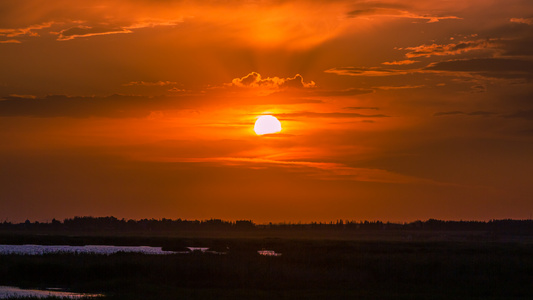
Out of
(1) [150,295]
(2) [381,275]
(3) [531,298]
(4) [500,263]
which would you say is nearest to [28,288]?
(1) [150,295]

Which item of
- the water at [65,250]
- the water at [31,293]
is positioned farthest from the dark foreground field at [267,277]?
the water at [65,250]

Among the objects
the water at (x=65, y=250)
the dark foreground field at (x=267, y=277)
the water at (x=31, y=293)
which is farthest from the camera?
the water at (x=65, y=250)

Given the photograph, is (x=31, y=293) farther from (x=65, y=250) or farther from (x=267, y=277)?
(x=65, y=250)

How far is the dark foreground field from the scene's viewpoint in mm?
45812

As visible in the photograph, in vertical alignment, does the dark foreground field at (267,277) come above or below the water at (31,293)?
above

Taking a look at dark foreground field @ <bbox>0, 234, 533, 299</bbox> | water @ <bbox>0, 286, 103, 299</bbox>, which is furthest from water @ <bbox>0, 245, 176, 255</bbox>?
water @ <bbox>0, 286, 103, 299</bbox>

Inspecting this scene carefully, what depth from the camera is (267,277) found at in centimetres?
5269

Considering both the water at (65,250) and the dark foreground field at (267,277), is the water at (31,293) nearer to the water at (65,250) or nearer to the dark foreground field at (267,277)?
the dark foreground field at (267,277)

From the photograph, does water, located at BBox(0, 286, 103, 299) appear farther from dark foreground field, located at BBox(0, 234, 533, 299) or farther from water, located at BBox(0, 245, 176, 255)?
water, located at BBox(0, 245, 176, 255)

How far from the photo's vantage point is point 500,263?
62.0m

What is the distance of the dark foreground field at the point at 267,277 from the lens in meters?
45.8

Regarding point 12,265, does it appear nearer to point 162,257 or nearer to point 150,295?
point 162,257

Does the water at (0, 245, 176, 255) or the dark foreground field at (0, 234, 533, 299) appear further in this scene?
the water at (0, 245, 176, 255)

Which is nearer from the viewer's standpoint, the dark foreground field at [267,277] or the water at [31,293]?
the water at [31,293]
